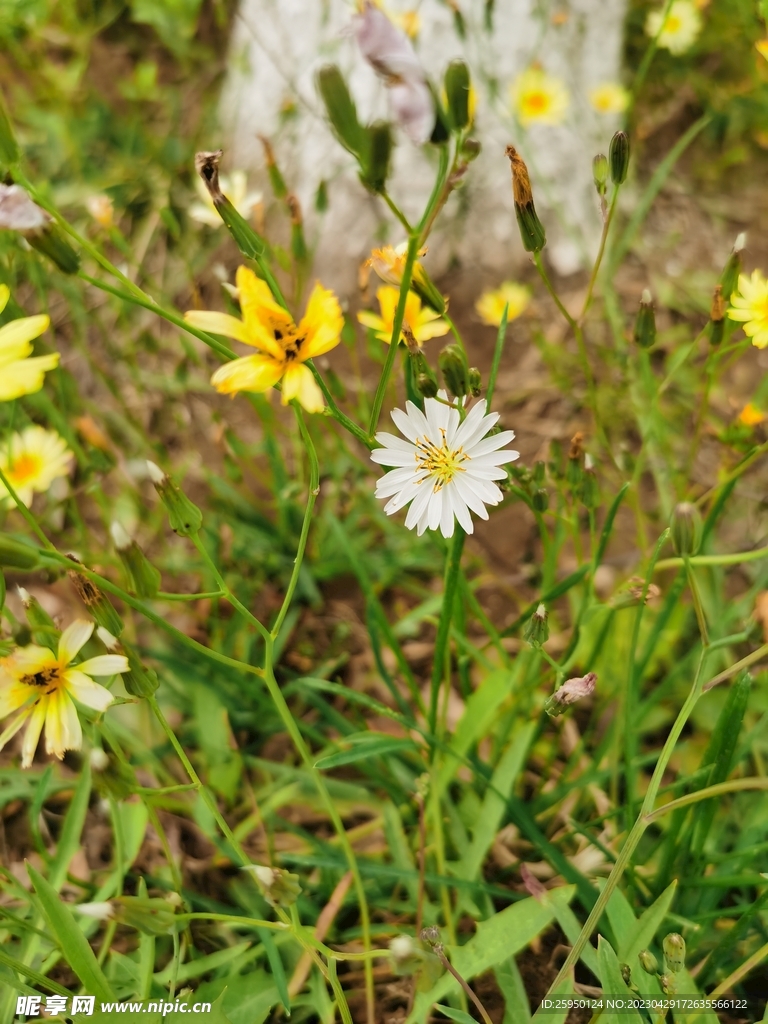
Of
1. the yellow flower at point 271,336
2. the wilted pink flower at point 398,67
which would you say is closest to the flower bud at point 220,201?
the yellow flower at point 271,336

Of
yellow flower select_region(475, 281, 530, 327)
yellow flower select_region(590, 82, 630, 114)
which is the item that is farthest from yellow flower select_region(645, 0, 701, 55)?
yellow flower select_region(475, 281, 530, 327)

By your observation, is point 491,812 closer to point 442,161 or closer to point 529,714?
point 529,714

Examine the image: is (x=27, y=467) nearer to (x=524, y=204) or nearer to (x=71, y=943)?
(x=71, y=943)

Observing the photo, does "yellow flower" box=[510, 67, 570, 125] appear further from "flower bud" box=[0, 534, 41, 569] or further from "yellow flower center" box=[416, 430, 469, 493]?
"flower bud" box=[0, 534, 41, 569]

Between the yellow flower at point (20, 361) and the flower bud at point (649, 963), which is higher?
the yellow flower at point (20, 361)

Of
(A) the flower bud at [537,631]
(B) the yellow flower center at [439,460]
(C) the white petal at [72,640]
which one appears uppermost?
(B) the yellow flower center at [439,460]

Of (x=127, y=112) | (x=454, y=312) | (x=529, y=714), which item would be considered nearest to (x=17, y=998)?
(x=529, y=714)

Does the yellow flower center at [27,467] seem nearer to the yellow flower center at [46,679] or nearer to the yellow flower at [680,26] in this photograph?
the yellow flower center at [46,679]
